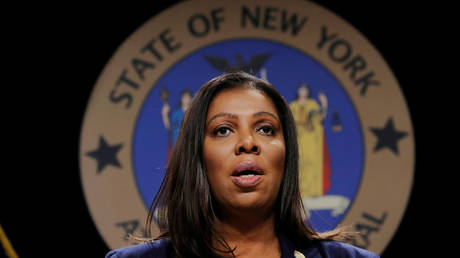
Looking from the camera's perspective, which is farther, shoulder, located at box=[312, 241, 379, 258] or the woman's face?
shoulder, located at box=[312, 241, 379, 258]

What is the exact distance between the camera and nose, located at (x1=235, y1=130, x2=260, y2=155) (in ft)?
4.17

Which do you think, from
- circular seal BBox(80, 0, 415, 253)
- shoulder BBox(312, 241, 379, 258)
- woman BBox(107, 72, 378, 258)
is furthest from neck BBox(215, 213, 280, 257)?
circular seal BBox(80, 0, 415, 253)

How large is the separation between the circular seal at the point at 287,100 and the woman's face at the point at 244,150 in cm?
119

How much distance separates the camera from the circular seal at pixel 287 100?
8.27ft

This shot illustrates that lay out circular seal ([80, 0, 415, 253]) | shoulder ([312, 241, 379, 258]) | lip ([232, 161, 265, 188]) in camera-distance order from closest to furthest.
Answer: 1. lip ([232, 161, 265, 188])
2. shoulder ([312, 241, 379, 258])
3. circular seal ([80, 0, 415, 253])

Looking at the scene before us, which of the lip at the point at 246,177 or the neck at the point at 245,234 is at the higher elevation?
the lip at the point at 246,177

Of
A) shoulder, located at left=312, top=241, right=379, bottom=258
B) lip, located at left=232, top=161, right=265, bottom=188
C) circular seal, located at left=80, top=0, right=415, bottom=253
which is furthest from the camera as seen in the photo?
circular seal, located at left=80, top=0, right=415, bottom=253

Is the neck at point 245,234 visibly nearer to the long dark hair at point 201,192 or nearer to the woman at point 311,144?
the long dark hair at point 201,192

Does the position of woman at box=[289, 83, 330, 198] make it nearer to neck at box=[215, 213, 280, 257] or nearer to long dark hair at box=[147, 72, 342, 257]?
long dark hair at box=[147, 72, 342, 257]

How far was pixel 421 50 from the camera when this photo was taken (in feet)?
8.41

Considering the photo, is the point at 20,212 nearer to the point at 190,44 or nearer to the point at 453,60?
the point at 190,44

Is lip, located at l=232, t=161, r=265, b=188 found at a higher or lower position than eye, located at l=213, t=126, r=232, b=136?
lower

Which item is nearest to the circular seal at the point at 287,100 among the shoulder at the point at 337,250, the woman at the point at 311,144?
the woman at the point at 311,144

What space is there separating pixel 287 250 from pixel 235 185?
9.0 inches
